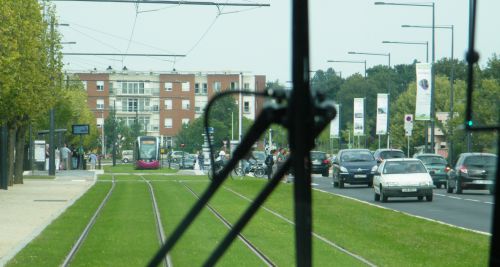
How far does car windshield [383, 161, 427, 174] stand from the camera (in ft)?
129

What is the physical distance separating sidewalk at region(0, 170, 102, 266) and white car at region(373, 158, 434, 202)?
1015 cm

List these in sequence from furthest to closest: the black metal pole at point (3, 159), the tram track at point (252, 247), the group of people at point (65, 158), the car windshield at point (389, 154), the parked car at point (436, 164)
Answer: the group of people at point (65, 158) → the car windshield at point (389, 154) → the parked car at point (436, 164) → the black metal pole at point (3, 159) → the tram track at point (252, 247)

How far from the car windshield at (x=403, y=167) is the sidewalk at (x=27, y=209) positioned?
1045 centimetres

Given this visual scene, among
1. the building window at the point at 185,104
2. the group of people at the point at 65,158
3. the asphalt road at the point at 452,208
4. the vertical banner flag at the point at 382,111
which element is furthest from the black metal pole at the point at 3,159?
the building window at the point at 185,104

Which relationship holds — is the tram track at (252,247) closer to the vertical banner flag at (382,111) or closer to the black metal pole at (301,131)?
the black metal pole at (301,131)

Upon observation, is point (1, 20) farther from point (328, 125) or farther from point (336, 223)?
point (328, 125)

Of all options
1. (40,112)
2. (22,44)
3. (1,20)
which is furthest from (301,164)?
(40,112)

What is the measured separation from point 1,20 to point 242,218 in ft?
116

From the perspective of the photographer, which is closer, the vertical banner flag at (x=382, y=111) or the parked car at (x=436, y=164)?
the parked car at (x=436, y=164)

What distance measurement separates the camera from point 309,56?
3.25 meters

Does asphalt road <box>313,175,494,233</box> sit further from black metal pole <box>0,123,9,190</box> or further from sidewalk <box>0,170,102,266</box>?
black metal pole <box>0,123,9,190</box>

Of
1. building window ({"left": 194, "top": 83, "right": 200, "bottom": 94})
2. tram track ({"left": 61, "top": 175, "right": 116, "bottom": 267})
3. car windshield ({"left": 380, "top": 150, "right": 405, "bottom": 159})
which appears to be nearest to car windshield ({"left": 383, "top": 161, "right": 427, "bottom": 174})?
tram track ({"left": 61, "top": 175, "right": 116, "bottom": 267})

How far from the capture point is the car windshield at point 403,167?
3939 cm

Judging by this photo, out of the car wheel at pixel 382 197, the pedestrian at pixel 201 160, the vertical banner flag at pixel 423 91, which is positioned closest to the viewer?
the car wheel at pixel 382 197
